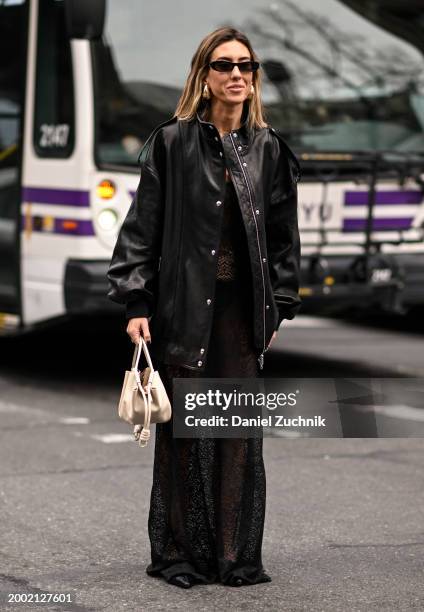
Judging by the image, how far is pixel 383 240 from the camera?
923 cm

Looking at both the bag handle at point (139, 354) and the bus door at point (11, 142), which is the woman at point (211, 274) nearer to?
the bag handle at point (139, 354)

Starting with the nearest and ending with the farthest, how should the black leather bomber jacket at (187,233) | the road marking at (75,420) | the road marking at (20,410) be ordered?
the black leather bomber jacket at (187,233) → the road marking at (75,420) → the road marking at (20,410)

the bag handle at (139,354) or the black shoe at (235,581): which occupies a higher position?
the bag handle at (139,354)

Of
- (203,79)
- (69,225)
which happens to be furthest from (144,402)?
(69,225)

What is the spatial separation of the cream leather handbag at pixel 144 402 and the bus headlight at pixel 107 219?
13.6ft

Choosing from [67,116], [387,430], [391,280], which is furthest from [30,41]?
[387,430]

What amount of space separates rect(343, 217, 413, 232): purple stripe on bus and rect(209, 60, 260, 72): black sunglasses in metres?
4.58

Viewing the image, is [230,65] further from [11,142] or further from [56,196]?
[11,142]

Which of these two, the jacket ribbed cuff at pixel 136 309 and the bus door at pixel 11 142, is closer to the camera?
the jacket ribbed cuff at pixel 136 309

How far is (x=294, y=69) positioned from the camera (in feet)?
30.0

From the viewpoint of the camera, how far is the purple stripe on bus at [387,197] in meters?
9.09

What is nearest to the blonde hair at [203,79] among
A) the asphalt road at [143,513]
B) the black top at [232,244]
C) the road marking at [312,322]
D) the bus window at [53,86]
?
the black top at [232,244]

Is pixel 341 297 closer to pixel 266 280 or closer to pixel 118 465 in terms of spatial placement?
pixel 118 465

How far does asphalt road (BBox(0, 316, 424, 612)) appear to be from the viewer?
185 inches
